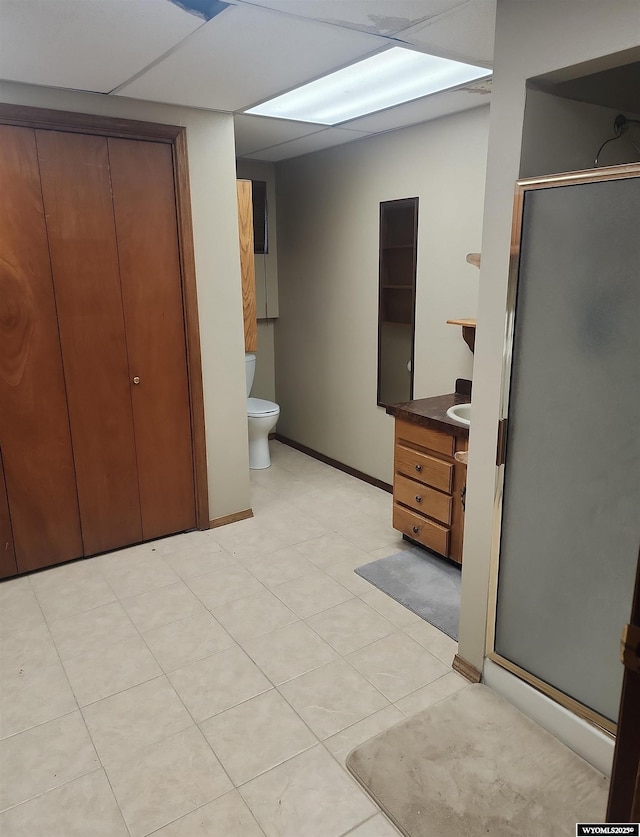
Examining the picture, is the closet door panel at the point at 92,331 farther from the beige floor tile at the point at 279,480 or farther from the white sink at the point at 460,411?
the white sink at the point at 460,411

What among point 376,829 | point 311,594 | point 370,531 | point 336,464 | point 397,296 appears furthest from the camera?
point 336,464

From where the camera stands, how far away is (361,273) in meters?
3.99

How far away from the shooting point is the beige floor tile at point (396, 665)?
2189 mm

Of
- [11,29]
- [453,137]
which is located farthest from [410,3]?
[453,137]

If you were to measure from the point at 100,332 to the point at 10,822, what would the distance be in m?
2.07

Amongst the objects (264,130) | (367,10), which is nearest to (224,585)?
(367,10)

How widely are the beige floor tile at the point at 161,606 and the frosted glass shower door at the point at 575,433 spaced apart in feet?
4.83

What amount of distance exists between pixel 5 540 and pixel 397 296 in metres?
2.64

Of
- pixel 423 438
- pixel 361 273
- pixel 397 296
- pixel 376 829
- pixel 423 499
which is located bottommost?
pixel 376 829

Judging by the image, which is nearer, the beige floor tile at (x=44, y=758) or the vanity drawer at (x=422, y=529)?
the beige floor tile at (x=44, y=758)

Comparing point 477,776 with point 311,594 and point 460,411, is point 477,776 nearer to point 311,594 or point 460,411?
point 311,594

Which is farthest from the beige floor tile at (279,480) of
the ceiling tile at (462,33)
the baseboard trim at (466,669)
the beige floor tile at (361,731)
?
the ceiling tile at (462,33)

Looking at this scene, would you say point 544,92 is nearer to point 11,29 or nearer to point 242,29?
point 242,29

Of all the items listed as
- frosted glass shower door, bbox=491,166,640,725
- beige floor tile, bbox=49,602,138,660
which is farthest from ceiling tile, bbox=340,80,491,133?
beige floor tile, bbox=49,602,138,660
